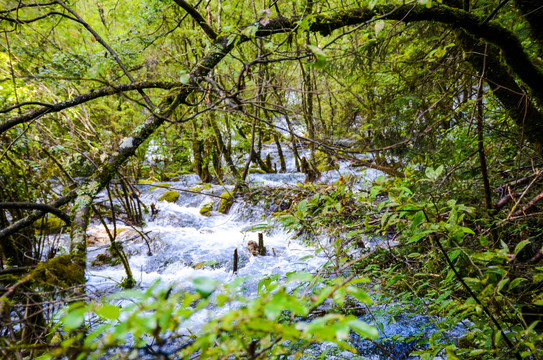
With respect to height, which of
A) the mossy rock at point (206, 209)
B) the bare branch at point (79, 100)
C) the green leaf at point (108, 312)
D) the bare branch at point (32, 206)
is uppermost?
the bare branch at point (79, 100)

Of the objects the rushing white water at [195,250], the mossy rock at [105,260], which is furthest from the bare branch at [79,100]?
the mossy rock at [105,260]

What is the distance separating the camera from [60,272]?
1.63 m

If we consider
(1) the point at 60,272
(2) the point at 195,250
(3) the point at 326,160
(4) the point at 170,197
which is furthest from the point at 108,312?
(4) the point at 170,197

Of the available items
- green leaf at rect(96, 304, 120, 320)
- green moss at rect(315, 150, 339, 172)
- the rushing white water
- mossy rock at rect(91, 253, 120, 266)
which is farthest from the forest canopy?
mossy rock at rect(91, 253, 120, 266)

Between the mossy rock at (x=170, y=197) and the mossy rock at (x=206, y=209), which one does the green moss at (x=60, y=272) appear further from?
the mossy rock at (x=170, y=197)

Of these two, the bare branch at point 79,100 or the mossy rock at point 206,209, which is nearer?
the bare branch at point 79,100

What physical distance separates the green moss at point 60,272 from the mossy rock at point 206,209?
691cm

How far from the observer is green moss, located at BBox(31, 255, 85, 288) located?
150 centimetres

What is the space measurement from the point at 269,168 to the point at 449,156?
1031 centimetres

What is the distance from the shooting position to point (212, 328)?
0.67m

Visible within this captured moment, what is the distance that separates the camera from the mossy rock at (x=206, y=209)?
8.65m

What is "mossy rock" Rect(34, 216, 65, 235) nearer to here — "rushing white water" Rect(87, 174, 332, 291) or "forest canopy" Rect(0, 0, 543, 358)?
"forest canopy" Rect(0, 0, 543, 358)

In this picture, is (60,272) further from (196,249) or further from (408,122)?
(196,249)

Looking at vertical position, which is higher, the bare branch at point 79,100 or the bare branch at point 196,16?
the bare branch at point 196,16
